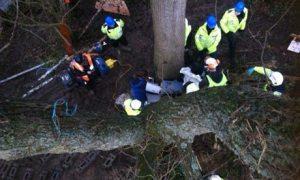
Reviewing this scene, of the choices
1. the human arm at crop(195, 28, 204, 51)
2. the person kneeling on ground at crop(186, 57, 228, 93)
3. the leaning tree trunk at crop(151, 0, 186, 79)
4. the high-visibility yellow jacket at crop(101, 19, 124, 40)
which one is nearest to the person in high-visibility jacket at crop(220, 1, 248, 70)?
the human arm at crop(195, 28, 204, 51)

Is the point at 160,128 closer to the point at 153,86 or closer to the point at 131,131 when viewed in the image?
the point at 131,131

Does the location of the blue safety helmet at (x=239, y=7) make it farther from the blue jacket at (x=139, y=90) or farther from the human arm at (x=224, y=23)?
the blue jacket at (x=139, y=90)

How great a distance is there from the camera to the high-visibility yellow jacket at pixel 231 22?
8141 mm

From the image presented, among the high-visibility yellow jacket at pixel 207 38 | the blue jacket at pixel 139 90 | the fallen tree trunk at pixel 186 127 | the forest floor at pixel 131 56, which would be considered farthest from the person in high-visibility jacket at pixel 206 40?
the fallen tree trunk at pixel 186 127

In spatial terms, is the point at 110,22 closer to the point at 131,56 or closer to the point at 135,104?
the point at 131,56

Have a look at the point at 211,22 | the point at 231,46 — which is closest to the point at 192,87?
the point at 211,22

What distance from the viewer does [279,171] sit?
16.6 ft

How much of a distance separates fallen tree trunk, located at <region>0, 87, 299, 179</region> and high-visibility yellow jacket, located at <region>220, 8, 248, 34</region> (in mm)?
2930

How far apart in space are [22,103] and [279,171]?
3.53 m

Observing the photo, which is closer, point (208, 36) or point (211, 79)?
point (211, 79)

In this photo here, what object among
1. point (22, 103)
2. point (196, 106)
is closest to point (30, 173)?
point (22, 103)

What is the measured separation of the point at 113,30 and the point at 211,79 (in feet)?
9.44

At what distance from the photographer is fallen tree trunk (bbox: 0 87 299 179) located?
5.11 m

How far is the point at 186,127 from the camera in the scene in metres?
5.70
